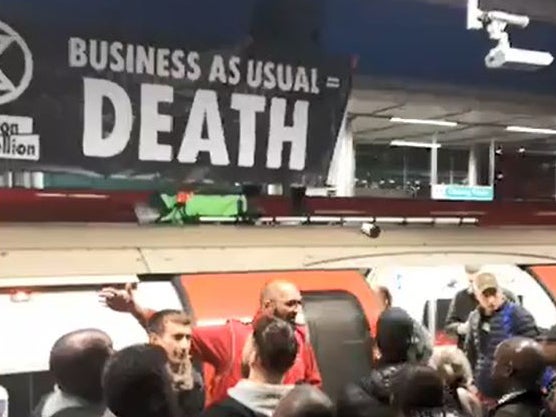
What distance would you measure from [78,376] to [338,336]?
7.39ft

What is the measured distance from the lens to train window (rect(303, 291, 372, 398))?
4.32m

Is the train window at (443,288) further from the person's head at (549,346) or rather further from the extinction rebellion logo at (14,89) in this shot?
the extinction rebellion logo at (14,89)

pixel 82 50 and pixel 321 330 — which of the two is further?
pixel 321 330

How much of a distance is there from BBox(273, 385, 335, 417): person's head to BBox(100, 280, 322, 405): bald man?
964 millimetres

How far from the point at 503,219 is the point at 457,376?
2.01 metres

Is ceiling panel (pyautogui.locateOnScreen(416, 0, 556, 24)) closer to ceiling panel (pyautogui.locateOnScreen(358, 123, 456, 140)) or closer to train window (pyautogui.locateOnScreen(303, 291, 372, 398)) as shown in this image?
train window (pyautogui.locateOnScreen(303, 291, 372, 398))

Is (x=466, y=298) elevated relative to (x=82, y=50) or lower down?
lower down

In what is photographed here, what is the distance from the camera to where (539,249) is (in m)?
5.25

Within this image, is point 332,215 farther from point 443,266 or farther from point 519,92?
point 519,92

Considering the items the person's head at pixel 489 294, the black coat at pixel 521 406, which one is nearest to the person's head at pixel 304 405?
the black coat at pixel 521 406

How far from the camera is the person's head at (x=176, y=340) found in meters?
3.08

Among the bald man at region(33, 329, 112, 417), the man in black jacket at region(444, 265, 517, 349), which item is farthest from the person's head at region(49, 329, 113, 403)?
the man in black jacket at region(444, 265, 517, 349)

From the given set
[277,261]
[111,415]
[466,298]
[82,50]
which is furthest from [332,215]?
[111,415]

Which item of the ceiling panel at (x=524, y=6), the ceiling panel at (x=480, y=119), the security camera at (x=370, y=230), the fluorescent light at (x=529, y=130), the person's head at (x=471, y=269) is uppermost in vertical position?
the ceiling panel at (x=524, y=6)
